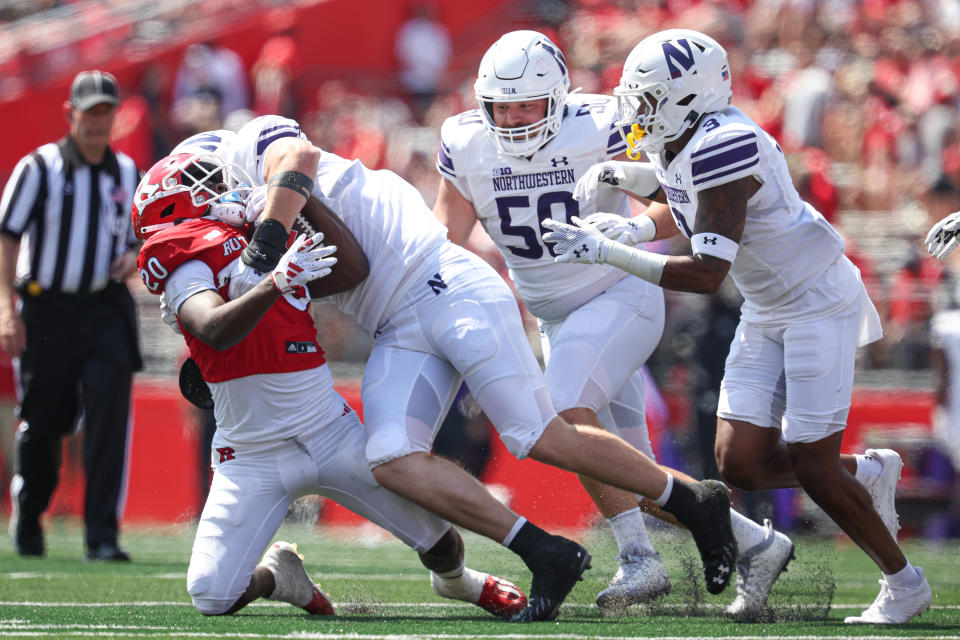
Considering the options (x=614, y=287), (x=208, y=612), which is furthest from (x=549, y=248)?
(x=208, y=612)

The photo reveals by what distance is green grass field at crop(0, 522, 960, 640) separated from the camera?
3.60 meters

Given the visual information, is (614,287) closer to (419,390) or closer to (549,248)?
(549,248)

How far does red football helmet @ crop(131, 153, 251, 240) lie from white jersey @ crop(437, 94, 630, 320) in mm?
925

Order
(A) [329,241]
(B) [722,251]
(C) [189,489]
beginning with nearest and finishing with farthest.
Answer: (B) [722,251] < (A) [329,241] < (C) [189,489]

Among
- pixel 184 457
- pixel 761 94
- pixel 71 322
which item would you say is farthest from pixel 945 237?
pixel 761 94

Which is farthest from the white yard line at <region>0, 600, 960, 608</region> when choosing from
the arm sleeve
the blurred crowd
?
the blurred crowd

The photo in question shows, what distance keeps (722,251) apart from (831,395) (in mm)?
617

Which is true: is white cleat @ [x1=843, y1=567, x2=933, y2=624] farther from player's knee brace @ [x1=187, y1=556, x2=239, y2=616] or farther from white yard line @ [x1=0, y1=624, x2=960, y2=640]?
player's knee brace @ [x1=187, y1=556, x2=239, y2=616]

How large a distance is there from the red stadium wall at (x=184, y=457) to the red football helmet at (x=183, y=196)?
3.07 metres

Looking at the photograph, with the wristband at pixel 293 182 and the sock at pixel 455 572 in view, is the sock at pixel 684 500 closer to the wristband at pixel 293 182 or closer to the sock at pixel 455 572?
the sock at pixel 455 572

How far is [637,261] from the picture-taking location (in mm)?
3797

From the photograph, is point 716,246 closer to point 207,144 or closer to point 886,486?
point 886,486

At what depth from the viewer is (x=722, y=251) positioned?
3721mm

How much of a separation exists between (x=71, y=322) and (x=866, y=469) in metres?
3.70
